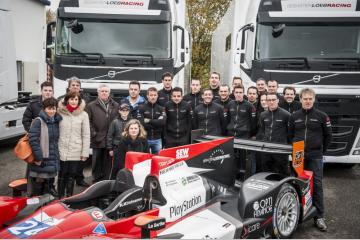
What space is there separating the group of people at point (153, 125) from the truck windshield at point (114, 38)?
1054 millimetres

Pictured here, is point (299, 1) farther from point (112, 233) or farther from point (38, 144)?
point (112, 233)

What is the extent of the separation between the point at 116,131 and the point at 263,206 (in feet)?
8.71

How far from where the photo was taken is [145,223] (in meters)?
3.77

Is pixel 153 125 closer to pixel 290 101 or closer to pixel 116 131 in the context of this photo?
pixel 116 131

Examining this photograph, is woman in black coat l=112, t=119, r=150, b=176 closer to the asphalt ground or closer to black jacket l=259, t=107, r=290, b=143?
the asphalt ground

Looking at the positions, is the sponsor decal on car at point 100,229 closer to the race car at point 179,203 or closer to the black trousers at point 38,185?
the race car at point 179,203

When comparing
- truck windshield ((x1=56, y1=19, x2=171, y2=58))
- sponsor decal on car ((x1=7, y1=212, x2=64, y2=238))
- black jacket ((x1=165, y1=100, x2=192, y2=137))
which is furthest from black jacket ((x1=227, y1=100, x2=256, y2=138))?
sponsor decal on car ((x1=7, y1=212, x2=64, y2=238))

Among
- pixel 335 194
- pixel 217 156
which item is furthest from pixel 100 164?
pixel 335 194

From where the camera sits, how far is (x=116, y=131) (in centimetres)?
684

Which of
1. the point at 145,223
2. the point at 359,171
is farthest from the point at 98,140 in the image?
the point at 359,171

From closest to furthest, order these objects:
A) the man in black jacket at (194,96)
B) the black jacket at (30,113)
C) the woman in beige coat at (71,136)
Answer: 1. the woman in beige coat at (71,136)
2. the black jacket at (30,113)
3. the man in black jacket at (194,96)

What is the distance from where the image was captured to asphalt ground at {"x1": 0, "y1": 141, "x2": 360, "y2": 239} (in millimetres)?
5855

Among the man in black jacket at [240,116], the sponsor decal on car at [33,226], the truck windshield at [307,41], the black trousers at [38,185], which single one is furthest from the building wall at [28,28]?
the sponsor decal on car at [33,226]

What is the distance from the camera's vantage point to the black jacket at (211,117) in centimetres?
732
